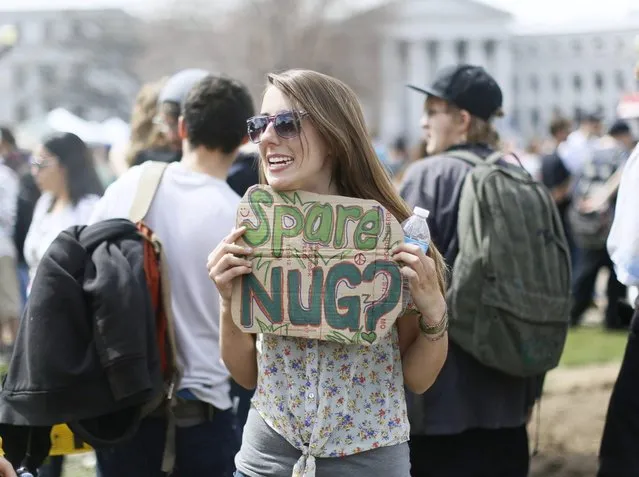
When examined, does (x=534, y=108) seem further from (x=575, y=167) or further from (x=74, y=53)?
(x=575, y=167)

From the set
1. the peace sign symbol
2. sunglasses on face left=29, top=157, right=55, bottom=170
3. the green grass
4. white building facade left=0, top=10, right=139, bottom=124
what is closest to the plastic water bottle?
the peace sign symbol

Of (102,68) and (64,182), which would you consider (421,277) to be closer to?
(64,182)

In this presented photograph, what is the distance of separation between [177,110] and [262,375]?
200 centimetres

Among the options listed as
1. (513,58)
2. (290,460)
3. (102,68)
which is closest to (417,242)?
(290,460)

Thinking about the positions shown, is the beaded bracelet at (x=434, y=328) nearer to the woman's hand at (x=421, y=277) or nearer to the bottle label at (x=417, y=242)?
the woman's hand at (x=421, y=277)

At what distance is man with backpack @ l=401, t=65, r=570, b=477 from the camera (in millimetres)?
4359

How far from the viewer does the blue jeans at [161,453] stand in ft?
12.7

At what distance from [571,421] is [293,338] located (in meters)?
4.52

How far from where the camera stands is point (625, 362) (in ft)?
14.1

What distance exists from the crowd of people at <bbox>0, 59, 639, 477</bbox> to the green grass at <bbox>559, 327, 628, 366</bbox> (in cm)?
438

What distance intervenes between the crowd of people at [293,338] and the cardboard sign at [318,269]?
0.16ft

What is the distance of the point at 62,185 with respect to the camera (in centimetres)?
554

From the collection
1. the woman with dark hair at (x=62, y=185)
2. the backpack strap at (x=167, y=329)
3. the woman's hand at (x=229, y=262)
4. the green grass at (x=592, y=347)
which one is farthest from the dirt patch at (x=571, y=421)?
the woman's hand at (x=229, y=262)

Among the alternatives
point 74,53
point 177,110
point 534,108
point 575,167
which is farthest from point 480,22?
point 177,110
